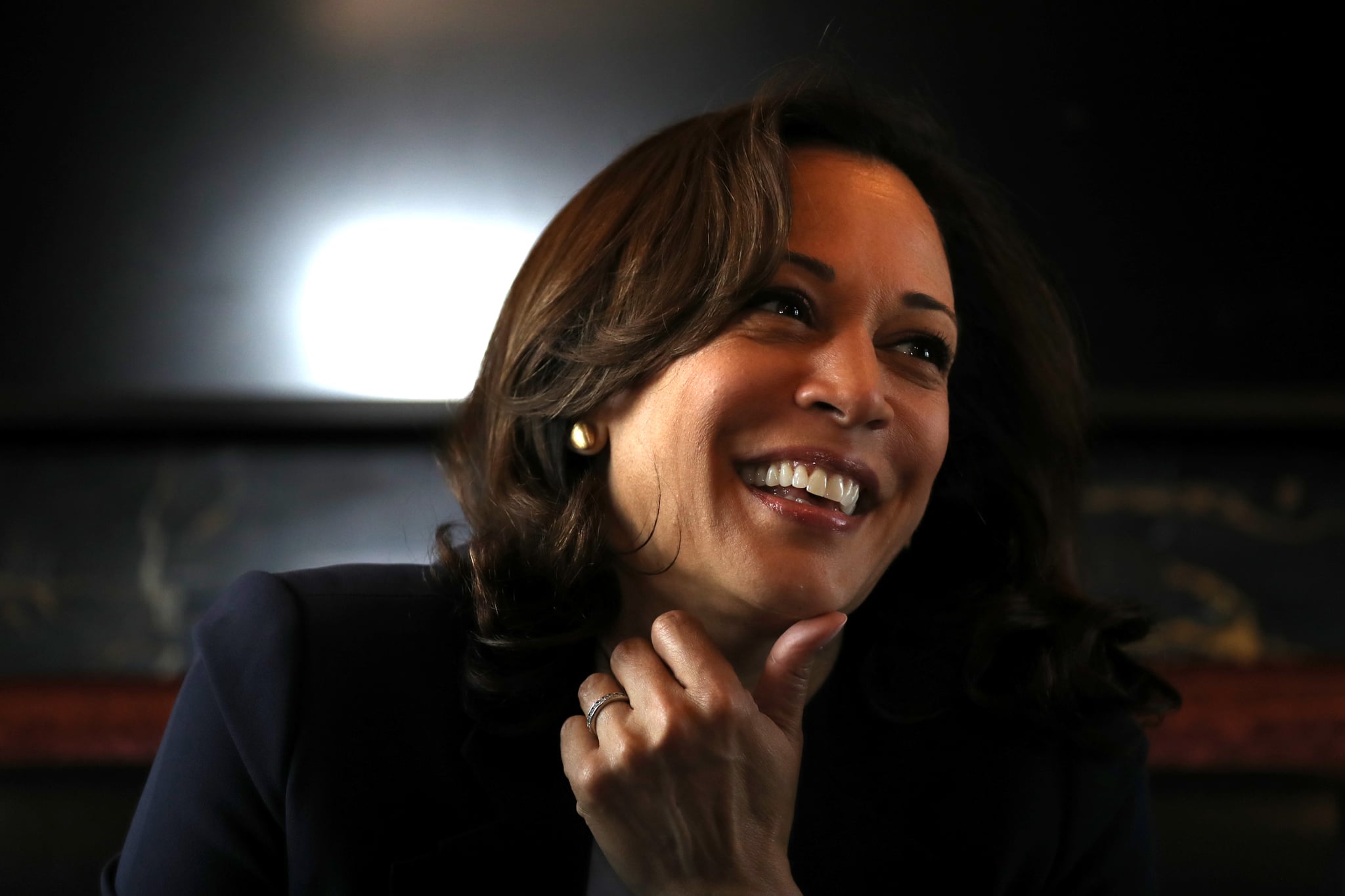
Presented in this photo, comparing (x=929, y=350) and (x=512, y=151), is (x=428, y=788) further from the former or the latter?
(x=512, y=151)

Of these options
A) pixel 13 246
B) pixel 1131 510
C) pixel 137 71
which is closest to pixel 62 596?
pixel 13 246

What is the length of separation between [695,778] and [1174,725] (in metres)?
1.28

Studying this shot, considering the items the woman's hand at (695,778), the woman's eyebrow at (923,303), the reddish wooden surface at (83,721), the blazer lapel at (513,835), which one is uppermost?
the woman's eyebrow at (923,303)

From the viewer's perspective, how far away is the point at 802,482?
2.70 feet

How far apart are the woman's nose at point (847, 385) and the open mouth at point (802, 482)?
0.05 metres

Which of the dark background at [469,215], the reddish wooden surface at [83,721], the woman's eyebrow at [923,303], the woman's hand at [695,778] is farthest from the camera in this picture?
the dark background at [469,215]

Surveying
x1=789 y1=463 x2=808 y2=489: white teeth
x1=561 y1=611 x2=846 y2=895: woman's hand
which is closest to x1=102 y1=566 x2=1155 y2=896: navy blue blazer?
x1=561 y1=611 x2=846 y2=895: woman's hand

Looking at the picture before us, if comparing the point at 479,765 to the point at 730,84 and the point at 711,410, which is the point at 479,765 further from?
the point at 730,84

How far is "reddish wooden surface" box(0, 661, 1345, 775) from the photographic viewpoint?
66.9 inches

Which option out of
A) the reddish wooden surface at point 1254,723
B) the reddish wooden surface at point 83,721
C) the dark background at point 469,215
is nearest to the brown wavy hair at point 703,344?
the reddish wooden surface at point 1254,723

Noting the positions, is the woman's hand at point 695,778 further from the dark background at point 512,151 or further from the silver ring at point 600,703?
the dark background at point 512,151

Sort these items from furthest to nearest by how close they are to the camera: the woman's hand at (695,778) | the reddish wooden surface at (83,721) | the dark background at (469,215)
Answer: the dark background at (469,215) < the reddish wooden surface at (83,721) < the woman's hand at (695,778)

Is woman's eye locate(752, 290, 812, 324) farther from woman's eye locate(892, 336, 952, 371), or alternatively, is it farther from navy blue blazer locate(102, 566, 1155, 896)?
navy blue blazer locate(102, 566, 1155, 896)

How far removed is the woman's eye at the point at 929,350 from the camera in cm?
93
